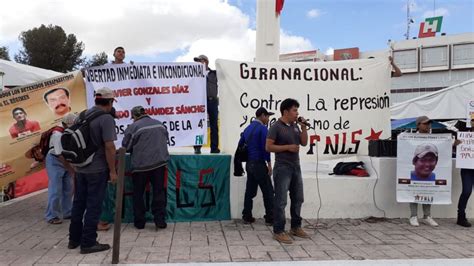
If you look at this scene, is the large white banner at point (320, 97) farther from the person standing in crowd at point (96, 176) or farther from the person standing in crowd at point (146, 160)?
the person standing in crowd at point (96, 176)

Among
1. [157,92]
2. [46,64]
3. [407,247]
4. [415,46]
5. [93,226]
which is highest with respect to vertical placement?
[415,46]

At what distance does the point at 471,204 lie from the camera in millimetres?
7789

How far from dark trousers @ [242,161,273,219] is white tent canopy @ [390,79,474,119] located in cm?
787

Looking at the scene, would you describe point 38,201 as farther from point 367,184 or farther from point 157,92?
point 367,184

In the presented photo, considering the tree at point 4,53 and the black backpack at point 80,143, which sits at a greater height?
the tree at point 4,53

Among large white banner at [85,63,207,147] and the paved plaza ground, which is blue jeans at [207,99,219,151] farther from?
the paved plaza ground

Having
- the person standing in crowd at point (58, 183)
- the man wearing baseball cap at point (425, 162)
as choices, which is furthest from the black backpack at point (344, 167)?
the person standing in crowd at point (58, 183)

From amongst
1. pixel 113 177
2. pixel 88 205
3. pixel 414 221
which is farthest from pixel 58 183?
pixel 414 221

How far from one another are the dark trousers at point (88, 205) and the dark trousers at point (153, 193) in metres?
1.10

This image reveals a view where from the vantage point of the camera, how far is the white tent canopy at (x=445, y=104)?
13.1m

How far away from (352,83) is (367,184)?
1850 millimetres

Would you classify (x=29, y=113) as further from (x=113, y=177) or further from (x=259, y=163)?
(x=259, y=163)

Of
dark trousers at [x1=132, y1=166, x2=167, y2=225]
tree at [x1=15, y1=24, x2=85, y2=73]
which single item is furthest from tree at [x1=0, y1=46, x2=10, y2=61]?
dark trousers at [x1=132, y1=166, x2=167, y2=225]

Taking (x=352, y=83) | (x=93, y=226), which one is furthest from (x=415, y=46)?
(x=93, y=226)
